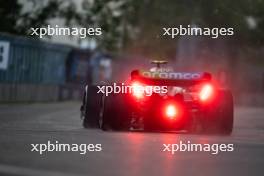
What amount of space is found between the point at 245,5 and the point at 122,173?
99.3 ft

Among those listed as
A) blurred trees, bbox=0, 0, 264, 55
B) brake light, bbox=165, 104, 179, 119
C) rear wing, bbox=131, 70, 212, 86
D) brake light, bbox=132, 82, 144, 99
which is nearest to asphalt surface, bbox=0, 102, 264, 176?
brake light, bbox=165, 104, 179, 119

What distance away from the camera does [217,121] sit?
47.9ft

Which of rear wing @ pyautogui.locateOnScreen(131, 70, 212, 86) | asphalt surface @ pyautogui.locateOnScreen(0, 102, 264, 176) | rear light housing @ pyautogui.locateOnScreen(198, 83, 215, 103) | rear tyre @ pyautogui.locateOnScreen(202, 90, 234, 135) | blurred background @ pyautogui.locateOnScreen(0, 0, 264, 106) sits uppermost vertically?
blurred background @ pyautogui.locateOnScreen(0, 0, 264, 106)

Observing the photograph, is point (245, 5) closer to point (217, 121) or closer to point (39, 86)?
point (39, 86)

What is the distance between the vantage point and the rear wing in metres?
14.1

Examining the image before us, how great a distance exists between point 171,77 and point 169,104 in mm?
519

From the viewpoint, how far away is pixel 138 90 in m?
14.4

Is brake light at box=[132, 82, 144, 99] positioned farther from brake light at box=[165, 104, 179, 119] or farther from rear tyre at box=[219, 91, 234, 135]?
rear tyre at box=[219, 91, 234, 135]

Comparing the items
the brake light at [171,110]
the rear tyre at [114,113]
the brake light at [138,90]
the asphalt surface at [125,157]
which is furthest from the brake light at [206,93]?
the rear tyre at [114,113]

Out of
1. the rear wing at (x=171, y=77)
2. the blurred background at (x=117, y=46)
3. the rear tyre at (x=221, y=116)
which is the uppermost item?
the blurred background at (x=117, y=46)

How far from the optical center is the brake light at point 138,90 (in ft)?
47.1

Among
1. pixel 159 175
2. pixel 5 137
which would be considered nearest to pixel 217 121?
pixel 5 137

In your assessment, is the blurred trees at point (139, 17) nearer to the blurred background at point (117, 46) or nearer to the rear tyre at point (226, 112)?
the blurred background at point (117, 46)

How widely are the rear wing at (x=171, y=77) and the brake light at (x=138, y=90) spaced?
0.31 feet
